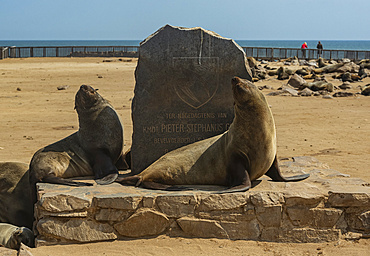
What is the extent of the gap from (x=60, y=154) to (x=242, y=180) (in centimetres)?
245

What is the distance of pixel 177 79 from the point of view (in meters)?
6.78

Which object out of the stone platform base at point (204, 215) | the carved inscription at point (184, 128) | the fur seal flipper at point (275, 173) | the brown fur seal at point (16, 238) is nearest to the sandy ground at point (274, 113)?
the stone platform base at point (204, 215)

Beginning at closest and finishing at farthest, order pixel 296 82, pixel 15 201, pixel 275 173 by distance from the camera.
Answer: pixel 275 173 → pixel 15 201 → pixel 296 82

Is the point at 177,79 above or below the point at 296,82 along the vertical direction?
above

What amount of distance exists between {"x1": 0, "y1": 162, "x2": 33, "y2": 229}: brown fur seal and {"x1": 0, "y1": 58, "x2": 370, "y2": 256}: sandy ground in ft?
4.73

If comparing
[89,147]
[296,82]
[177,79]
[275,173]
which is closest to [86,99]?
[89,147]

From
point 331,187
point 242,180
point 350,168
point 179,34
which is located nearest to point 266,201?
point 242,180

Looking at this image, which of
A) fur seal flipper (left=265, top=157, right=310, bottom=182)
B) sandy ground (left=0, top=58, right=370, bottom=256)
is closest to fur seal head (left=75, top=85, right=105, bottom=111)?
sandy ground (left=0, top=58, right=370, bottom=256)

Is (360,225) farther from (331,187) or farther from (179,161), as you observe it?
(179,161)

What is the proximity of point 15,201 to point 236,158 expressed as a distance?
9.90ft

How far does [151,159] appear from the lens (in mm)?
6883

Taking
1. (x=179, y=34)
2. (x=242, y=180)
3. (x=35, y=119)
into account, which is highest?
(x=179, y=34)

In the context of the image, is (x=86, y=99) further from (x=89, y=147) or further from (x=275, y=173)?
(x=275, y=173)

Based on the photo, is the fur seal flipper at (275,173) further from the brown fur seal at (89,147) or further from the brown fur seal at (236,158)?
the brown fur seal at (89,147)
